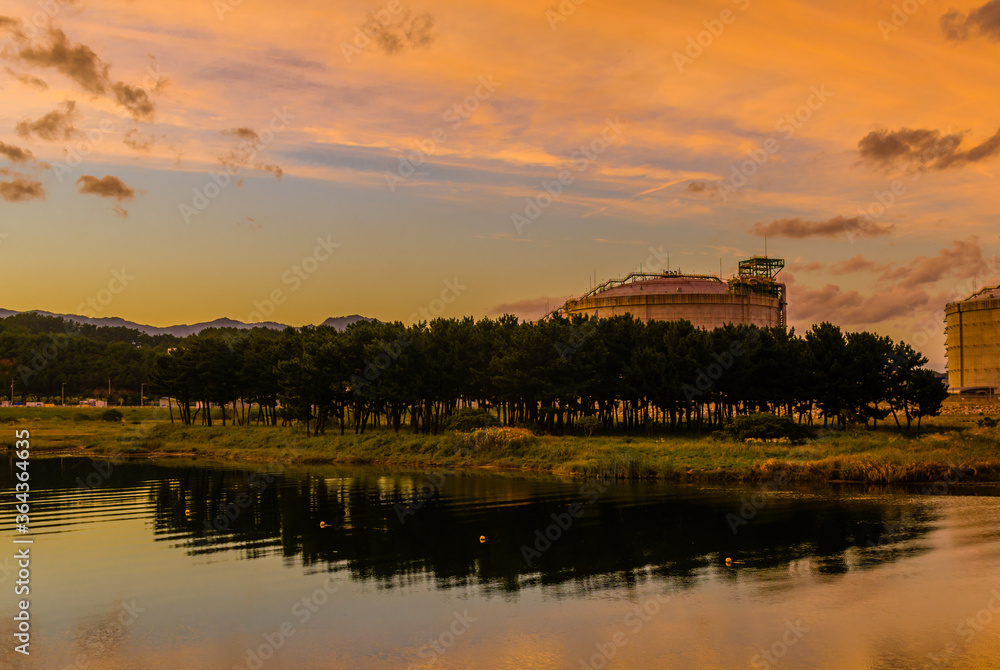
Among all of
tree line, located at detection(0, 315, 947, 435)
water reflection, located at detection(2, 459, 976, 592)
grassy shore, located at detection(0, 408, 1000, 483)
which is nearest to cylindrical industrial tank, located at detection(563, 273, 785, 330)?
tree line, located at detection(0, 315, 947, 435)

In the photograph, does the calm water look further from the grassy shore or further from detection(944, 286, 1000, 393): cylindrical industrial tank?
detection(944, 286, 1000, 393): cylindrical industrial tank

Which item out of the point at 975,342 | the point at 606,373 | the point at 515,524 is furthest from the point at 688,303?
the point at 515,524

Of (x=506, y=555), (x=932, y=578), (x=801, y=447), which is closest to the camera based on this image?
(x=932, y=578)

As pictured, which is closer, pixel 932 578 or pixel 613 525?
pixel 932 578

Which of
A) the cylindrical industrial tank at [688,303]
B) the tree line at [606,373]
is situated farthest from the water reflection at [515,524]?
the cylindrical industrial tank at [688,303]

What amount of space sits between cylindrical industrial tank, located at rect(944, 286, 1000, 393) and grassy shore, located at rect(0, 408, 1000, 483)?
33.9 meters

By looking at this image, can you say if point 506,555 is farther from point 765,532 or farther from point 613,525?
point 765,532

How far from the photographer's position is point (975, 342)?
127 metres

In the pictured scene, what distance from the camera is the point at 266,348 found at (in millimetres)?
113125

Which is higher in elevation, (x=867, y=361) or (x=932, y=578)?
(x=867, y=361)

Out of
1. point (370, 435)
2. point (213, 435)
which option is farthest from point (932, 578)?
point (213, 435)

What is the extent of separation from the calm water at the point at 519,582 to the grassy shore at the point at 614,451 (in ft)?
23.8

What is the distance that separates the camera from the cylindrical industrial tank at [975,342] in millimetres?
123750

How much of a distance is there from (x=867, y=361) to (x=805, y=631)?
6596 cm
